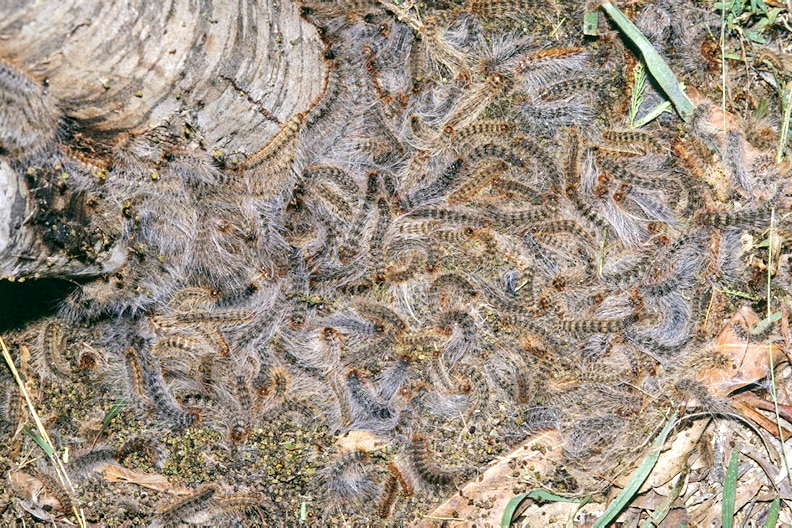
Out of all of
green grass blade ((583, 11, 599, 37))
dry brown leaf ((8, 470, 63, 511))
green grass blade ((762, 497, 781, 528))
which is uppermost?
green grass blade ((583, 11, 599, 37))

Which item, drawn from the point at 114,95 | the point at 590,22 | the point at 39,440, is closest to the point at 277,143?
the point at 114,95

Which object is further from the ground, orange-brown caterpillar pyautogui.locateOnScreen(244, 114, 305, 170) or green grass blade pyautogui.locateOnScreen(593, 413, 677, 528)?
orange-brown caterpillar pyautogui.locateOnScreen(244, 114, 305, 170)

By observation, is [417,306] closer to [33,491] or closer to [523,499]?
[523,499]

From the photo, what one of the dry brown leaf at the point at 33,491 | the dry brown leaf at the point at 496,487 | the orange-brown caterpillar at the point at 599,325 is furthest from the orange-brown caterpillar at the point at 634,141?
the dry brown leaf at the point at 33,491

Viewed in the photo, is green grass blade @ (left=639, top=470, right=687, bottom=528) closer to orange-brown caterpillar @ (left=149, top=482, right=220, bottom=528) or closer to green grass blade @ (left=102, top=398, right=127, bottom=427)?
orange-brown caterpillar @ (left=149, top=482, right=220, bottom=528)

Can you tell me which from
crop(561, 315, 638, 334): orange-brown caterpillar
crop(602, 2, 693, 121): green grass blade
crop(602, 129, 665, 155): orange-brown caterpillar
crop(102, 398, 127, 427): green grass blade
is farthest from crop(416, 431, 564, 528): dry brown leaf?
crop(602, 2, 693, 121): green grass blade

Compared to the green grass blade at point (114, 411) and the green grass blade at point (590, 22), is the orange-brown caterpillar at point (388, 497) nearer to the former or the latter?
the green grass blade at point (114, 411)
